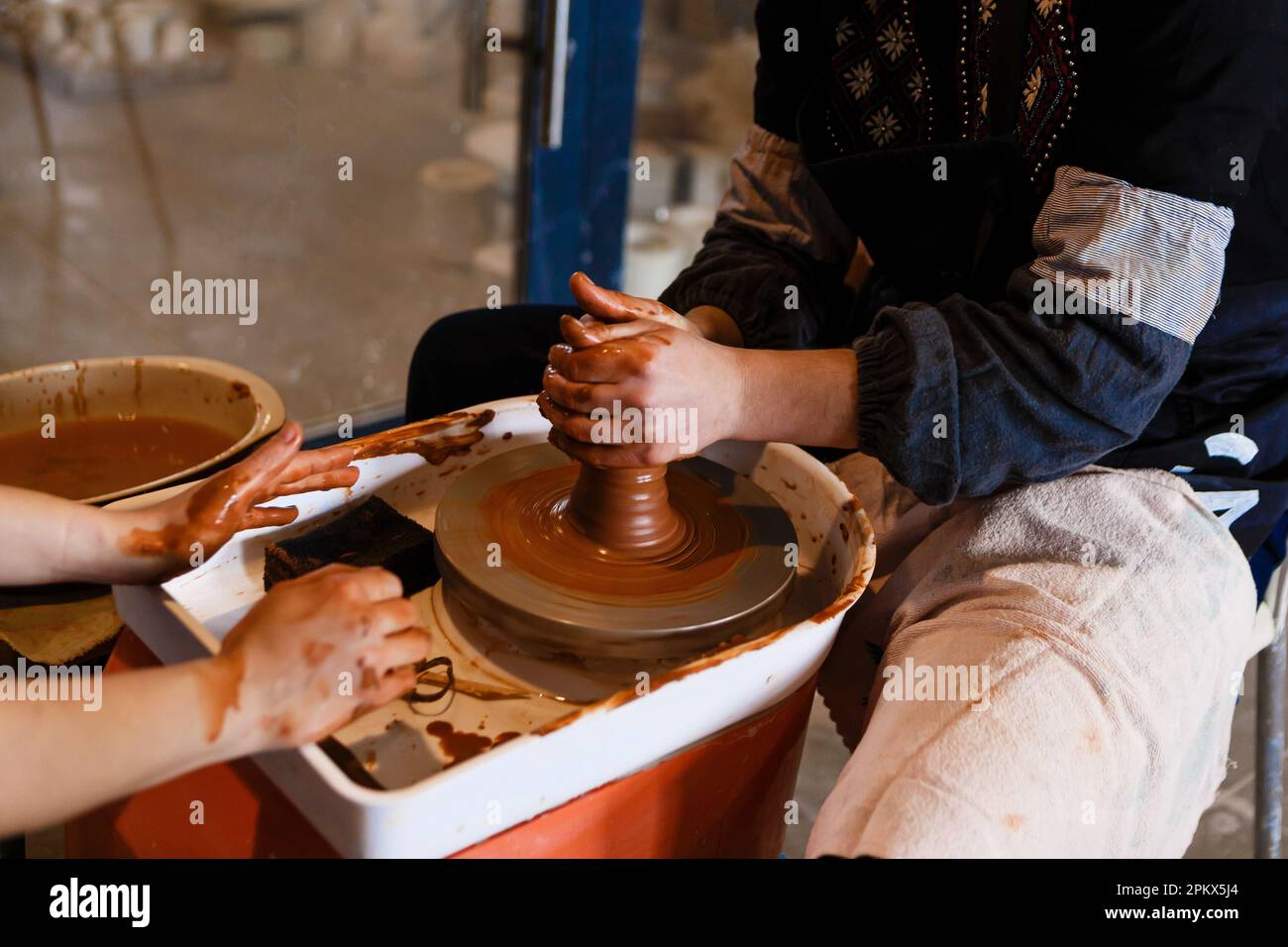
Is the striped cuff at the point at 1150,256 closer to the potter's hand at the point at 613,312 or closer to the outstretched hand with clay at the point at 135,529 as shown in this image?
the potter's hand at the point at 613,312

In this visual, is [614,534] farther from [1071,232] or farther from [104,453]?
[104,453]

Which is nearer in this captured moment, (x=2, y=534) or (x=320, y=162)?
(x=2, y=534)

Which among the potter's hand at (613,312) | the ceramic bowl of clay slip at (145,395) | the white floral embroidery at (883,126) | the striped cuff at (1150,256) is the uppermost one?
the white floral embroidery at (883,126)

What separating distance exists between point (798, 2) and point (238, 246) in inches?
68.4

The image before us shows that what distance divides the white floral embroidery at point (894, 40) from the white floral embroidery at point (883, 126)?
75 mm

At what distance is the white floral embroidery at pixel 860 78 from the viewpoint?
1.62 metres

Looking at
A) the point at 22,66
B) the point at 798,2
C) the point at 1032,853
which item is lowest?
the point at 1032,853

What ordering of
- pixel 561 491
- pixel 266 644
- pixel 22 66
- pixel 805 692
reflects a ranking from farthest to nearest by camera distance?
1. pixel 22 66
2. pixel 561 491
3. pixel 805 692
4. pixel 266 644

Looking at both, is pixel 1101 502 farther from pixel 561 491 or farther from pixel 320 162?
pixel 320 162

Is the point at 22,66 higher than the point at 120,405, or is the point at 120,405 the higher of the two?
the point at 22,66

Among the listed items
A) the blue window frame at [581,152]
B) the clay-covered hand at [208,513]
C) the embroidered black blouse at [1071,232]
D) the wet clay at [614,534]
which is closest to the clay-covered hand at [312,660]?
the clay-covered hand at [208,513]
